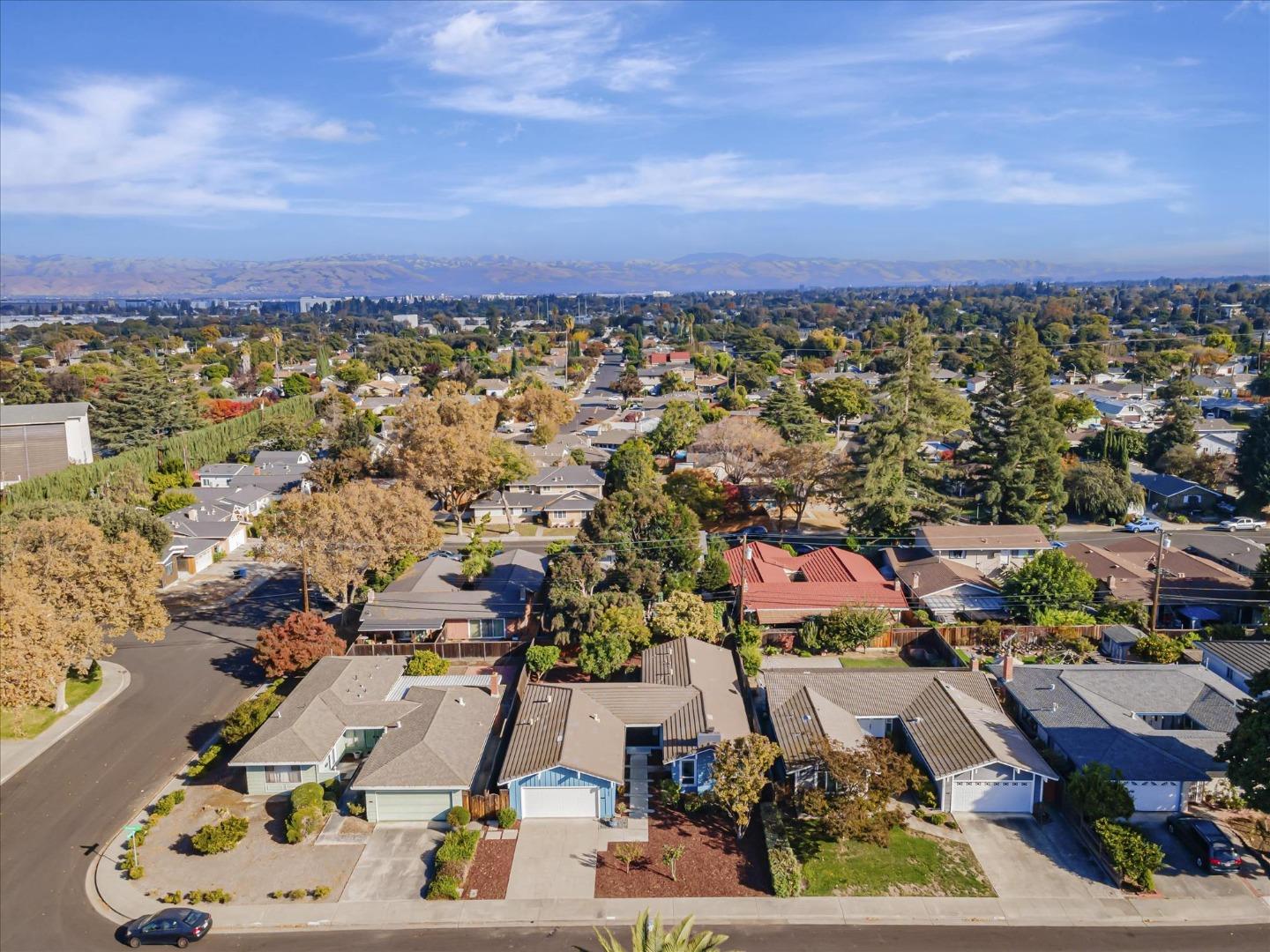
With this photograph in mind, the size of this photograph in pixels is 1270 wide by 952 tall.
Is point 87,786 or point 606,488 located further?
point 606,488

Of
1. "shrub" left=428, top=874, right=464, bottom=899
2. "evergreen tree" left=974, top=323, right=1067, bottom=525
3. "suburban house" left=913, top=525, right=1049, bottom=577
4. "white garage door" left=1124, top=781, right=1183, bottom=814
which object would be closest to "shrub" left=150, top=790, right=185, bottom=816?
"shrub" left=428, top=874, right=464, bottom=899

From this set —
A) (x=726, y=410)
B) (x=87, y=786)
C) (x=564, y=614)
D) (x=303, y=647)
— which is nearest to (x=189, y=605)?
(x=303, y=647)

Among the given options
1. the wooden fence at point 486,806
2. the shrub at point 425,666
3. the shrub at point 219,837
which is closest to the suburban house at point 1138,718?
the wooden fence at point 486,806

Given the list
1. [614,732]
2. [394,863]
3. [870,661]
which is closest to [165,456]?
[394,863]

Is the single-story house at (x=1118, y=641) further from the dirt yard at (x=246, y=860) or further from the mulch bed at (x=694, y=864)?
the dirt yard at (x=246, y=860)

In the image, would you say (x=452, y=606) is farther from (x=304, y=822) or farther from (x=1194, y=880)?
(x=1194, y=880)

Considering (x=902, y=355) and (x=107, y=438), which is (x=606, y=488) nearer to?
(x=902, y=355)

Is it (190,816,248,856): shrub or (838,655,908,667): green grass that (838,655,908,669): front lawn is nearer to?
(838,655,908,667): green grass
